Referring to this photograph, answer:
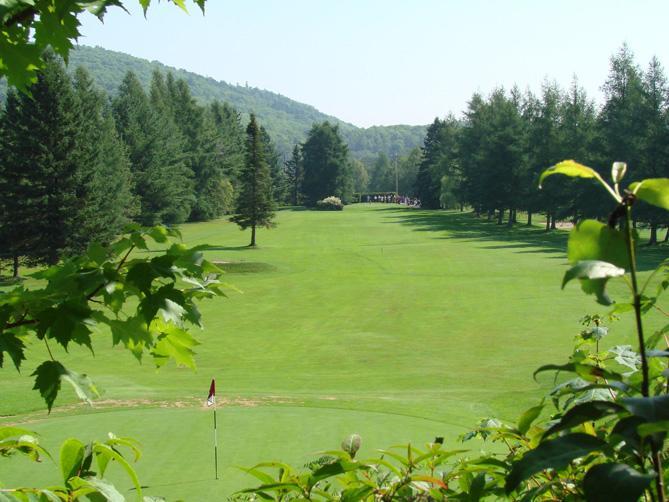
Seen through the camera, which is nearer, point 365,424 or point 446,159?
point 365,424

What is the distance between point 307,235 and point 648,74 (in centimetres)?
2803

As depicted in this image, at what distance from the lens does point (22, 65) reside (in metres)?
2.51

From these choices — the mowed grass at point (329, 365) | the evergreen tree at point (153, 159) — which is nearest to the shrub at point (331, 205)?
the evergreen tree at point (153, 159)

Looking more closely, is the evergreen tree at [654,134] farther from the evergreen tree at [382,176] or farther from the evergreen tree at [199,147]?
the evergreen tree at [382,176]

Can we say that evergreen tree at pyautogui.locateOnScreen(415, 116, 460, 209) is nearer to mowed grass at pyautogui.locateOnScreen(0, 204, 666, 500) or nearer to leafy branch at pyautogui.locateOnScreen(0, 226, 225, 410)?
mowed grass at pyautogui.locateOnScreen(0, 204, 666, 500)

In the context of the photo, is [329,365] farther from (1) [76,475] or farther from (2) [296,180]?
(2) [296,180]

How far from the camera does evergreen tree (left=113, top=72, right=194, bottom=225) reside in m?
63.2

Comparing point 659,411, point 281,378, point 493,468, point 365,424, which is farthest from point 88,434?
A: point 659,411

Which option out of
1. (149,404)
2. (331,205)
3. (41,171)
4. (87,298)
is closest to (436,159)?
(331,205)

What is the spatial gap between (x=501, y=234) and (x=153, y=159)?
30.6 metres

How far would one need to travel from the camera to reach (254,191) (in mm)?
52500

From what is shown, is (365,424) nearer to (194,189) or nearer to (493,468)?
(493,468)

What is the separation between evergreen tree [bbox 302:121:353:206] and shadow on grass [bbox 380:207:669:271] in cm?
2922

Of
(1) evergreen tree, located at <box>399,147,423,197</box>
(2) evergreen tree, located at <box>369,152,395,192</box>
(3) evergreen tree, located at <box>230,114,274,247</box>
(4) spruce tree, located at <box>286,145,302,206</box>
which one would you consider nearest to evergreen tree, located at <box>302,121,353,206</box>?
(4) spruce tree, located at <box>286,145,302,206</box>
